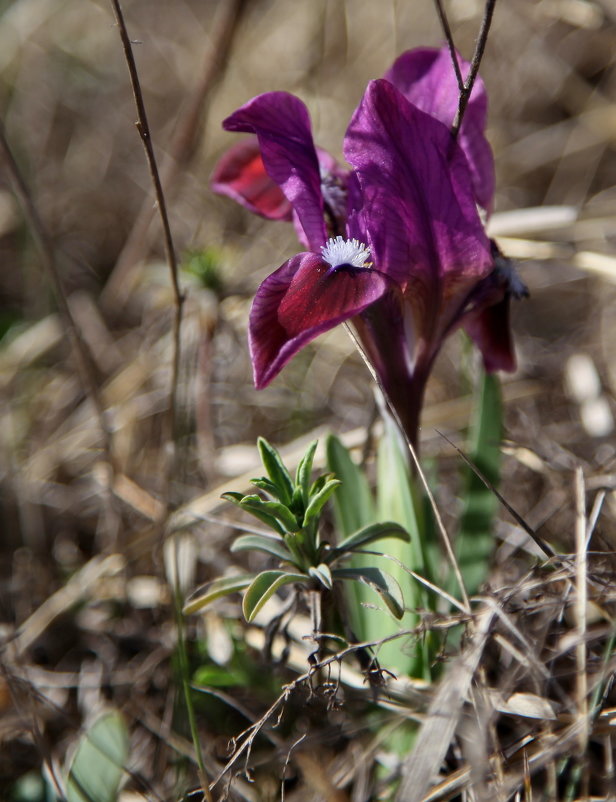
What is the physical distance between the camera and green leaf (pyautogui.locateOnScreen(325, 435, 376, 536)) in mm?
1625

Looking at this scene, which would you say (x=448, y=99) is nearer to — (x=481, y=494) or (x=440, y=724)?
(x=481, y=494)

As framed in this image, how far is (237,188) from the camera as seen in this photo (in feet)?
5.15

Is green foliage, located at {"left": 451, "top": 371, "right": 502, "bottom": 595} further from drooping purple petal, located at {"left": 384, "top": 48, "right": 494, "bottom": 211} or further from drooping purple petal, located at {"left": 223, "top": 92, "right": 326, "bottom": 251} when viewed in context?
drooping purple petal, located at {"left": 223, "top": 92, "right": 326, "bottom": 251}

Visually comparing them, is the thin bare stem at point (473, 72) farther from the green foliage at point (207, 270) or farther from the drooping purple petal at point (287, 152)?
the green foliage at point (207, 270)

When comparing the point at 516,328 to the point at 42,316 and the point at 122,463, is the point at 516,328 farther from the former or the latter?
the point at 42,316

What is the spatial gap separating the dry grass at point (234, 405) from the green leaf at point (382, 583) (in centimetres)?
15

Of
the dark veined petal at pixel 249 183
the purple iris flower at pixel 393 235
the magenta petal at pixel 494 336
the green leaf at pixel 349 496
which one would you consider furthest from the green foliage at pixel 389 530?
the dark veined petal at pixel 249 183

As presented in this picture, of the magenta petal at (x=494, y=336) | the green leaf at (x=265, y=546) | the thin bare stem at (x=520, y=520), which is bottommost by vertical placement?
the thin bare stem at (x=520, y=520)

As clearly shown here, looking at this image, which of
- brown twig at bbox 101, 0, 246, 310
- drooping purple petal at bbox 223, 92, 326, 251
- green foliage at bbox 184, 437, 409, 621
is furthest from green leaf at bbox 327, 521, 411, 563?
brown twig at bbox 101, 0, 246, 310

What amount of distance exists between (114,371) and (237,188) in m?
1.35

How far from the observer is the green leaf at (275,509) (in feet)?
4.21

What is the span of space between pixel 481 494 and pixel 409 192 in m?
0.70

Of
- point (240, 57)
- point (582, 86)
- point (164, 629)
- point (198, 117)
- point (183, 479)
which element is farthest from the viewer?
point (240, 57)

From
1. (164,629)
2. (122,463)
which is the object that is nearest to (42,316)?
(122,463)
